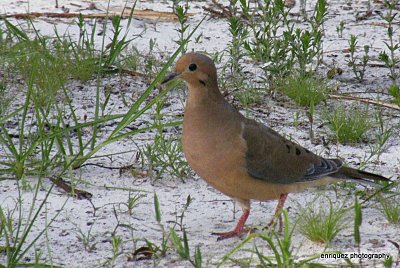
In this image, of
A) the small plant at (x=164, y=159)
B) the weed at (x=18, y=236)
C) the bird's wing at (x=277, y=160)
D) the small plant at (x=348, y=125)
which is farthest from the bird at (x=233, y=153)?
the small plant at (x=348, y=125)

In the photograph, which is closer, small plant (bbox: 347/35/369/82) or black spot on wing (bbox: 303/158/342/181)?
black spot on wing (bbox: 303/158/342/181)

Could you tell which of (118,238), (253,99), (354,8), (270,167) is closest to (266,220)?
(270,167)

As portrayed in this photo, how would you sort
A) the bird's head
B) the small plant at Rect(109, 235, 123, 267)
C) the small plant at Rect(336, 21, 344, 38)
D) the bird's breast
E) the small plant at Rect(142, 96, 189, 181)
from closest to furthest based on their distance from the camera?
the small plant at Rect(109, 235, 123, 267) → the bird's breast → the bird's head → the small plant at Rect(142, 96, 189, 181) → the small plant at Rect(336, 21, 344, 38)

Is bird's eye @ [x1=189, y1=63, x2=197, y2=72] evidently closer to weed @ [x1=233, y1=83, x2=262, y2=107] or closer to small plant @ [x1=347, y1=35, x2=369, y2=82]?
weed @ [x1=233, y1=83, x2=262, y2=107]

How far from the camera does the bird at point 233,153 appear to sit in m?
3.88

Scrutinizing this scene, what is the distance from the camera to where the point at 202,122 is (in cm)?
394

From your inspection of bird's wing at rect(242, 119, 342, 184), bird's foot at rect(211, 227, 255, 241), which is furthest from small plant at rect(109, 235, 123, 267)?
bird's wing at rect(242, 119, 342, 184)

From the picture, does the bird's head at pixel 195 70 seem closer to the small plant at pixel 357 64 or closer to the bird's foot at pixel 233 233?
the bird's foot at pixel 233 233

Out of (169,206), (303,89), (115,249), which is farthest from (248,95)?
(115,249)

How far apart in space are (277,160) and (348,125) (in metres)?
0.97

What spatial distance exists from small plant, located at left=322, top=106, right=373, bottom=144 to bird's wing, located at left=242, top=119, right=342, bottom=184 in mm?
698

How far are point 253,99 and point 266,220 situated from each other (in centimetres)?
141

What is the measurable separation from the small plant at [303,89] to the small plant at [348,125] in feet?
0.98

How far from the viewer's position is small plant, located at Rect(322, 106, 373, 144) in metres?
5.04
